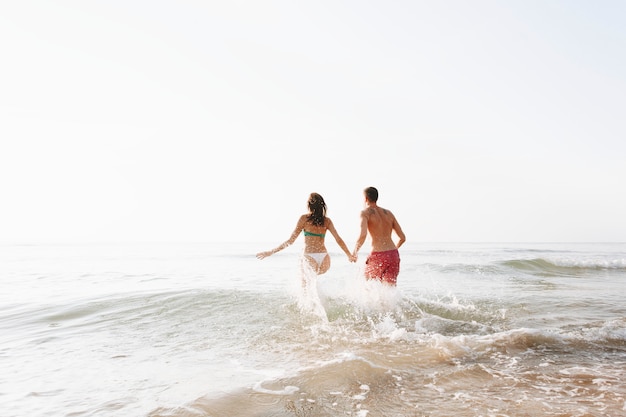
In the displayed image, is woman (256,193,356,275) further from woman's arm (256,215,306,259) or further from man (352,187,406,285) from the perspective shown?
man (352,187,406,285)

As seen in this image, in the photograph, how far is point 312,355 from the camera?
194 inches

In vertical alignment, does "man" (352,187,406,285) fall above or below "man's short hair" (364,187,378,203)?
below

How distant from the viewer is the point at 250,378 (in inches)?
163

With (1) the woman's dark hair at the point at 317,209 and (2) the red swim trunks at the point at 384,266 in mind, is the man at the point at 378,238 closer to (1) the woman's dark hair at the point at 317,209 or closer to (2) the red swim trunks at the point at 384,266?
(2) the red swim trunks at the point at 384,266

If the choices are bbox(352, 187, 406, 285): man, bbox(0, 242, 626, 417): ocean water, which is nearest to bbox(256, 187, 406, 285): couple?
bbox(352, 187, 406, 285): man

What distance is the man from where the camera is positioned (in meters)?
7.65

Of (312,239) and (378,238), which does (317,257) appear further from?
(378,238)

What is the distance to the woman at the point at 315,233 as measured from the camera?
7.84m

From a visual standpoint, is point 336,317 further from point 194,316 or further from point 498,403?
point 498,403

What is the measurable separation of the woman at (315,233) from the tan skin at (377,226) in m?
0.59

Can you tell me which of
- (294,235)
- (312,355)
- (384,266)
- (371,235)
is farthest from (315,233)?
(312,355)

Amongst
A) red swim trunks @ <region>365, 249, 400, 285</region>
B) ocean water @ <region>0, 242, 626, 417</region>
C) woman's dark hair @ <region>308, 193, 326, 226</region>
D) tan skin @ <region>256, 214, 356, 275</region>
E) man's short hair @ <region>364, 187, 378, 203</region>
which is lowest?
ocean water @ <region>0, 242, 626, 417</region>

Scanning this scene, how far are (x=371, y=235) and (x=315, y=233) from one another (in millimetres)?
1126

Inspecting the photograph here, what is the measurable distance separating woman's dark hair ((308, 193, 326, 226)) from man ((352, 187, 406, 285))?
81 centimetres
